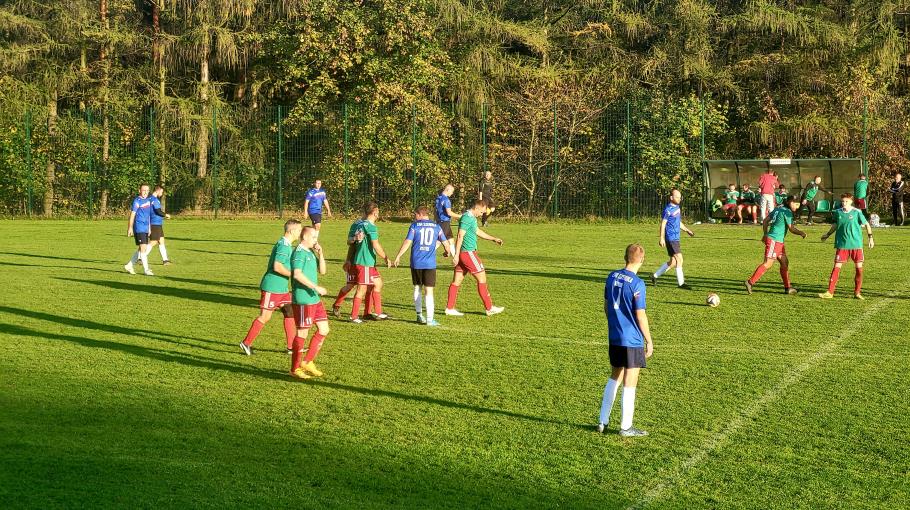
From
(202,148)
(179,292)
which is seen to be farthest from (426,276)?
(202,148)

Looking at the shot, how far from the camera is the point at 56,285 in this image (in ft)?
69.4

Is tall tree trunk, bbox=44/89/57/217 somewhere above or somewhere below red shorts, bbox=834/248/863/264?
above

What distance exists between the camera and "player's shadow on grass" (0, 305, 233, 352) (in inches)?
588

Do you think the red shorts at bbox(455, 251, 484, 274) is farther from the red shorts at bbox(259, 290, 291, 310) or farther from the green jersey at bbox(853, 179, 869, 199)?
the green jersey at bbox(853, 179, 869, 199)

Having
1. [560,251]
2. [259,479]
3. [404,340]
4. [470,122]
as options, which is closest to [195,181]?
[470,122]

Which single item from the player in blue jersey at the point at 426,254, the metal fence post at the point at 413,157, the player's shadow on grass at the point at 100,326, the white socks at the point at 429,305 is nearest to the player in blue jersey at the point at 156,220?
the player's shadow on grass at the point at 100,326

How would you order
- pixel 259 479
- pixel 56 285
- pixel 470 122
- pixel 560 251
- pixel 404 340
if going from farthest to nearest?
pixel 470 122
pixel 560 251
pixel 56 285
pixel 404 340
pixel 259 479

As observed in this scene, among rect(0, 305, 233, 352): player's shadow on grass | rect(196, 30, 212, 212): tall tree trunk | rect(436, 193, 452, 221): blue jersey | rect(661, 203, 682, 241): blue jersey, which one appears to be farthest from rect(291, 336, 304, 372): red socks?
rect(196, 30, 212, 212): tall tree trunk

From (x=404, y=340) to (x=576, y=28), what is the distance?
3450cm

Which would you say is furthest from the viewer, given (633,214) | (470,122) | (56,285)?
(470,122)

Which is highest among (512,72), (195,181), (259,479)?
(512,72)

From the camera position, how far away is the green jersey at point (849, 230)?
1895 centimetres

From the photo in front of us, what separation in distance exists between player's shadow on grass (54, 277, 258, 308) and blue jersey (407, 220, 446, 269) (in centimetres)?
366

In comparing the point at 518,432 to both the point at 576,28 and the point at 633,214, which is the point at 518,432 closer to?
the point at 633,214
